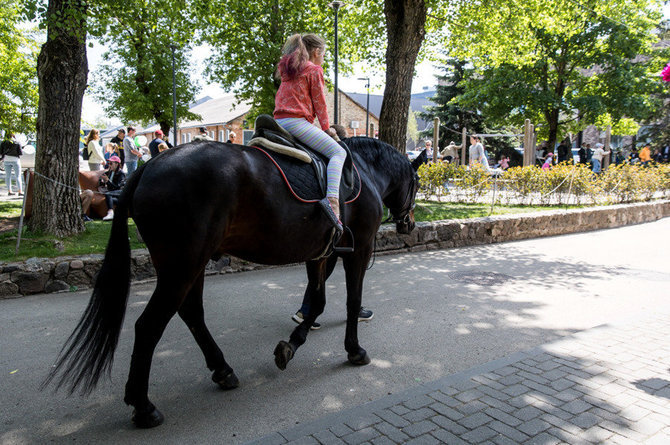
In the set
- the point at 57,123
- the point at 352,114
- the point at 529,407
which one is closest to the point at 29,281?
the point at 57,123

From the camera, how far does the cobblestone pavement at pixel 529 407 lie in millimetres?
2939

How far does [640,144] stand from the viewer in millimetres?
37812

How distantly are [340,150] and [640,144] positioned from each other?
4231 centimetres

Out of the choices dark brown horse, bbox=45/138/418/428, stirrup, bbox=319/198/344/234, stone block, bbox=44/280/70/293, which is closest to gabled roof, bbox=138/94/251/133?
stone block, bbox=44/280/70/293

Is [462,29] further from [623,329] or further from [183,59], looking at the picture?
[183,59]

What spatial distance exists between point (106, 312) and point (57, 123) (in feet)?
18.5

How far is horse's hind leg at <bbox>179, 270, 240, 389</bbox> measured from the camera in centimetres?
353

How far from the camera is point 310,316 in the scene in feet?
14.3

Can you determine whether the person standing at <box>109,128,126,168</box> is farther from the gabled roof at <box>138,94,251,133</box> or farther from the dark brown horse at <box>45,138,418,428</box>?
the gabled roof at <box>138,94,251,133</box>

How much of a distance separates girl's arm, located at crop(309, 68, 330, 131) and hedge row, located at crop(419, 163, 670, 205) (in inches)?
416

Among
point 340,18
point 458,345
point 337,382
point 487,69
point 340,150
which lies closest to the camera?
point 337,382

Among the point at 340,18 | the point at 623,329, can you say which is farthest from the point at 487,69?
the point at 623,329

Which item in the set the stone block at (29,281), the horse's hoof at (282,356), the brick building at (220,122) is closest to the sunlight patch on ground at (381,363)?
the horse's hoof at (282,356)

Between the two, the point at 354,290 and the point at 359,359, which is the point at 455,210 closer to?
the point at 354,290
